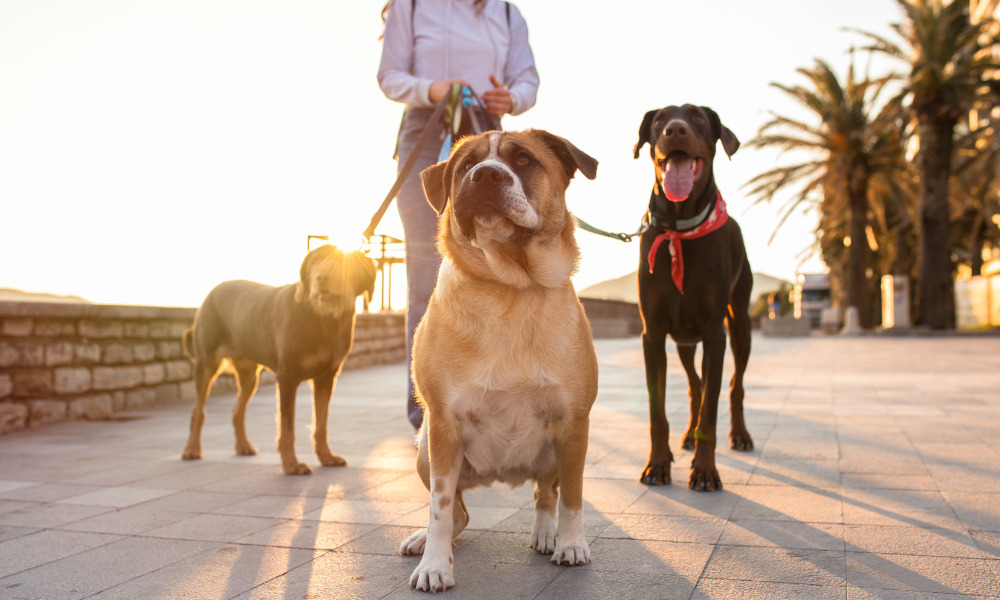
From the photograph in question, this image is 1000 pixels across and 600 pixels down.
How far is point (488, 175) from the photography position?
103 inches

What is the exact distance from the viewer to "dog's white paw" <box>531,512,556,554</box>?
113 inches

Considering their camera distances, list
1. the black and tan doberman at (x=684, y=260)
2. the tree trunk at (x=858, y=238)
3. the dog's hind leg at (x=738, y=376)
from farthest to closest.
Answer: the tree trunk at (x=858, y=238)
the dog's hind leg at (x=738, y=376)
the black and tan doberman at (x=684, y=260)

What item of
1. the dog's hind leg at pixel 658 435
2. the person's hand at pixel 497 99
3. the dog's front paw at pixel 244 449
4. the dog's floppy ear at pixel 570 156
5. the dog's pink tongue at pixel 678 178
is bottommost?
the dog's front paw at pixel 244 449

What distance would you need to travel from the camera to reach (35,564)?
2.84m

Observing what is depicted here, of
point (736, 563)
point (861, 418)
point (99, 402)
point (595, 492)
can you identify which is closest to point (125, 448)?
point (99, 402)

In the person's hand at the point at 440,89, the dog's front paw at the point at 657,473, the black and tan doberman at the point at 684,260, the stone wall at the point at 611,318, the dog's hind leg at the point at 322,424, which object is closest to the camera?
the dog's front paw at the point at 657,473

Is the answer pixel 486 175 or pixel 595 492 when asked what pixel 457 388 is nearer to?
pixel 486 175

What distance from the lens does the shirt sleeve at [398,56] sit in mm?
4715

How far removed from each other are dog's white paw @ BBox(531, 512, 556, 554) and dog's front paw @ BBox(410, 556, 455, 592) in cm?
48

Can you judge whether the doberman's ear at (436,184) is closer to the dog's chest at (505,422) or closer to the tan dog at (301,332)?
the dog's chest at (505,422)

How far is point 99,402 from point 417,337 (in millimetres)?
5715

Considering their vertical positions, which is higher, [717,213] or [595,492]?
[717,213]

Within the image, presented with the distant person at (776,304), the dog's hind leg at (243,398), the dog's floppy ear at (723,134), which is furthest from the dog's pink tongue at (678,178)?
the distant person at (776,304)

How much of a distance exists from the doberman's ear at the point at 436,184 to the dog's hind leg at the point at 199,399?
291cm
